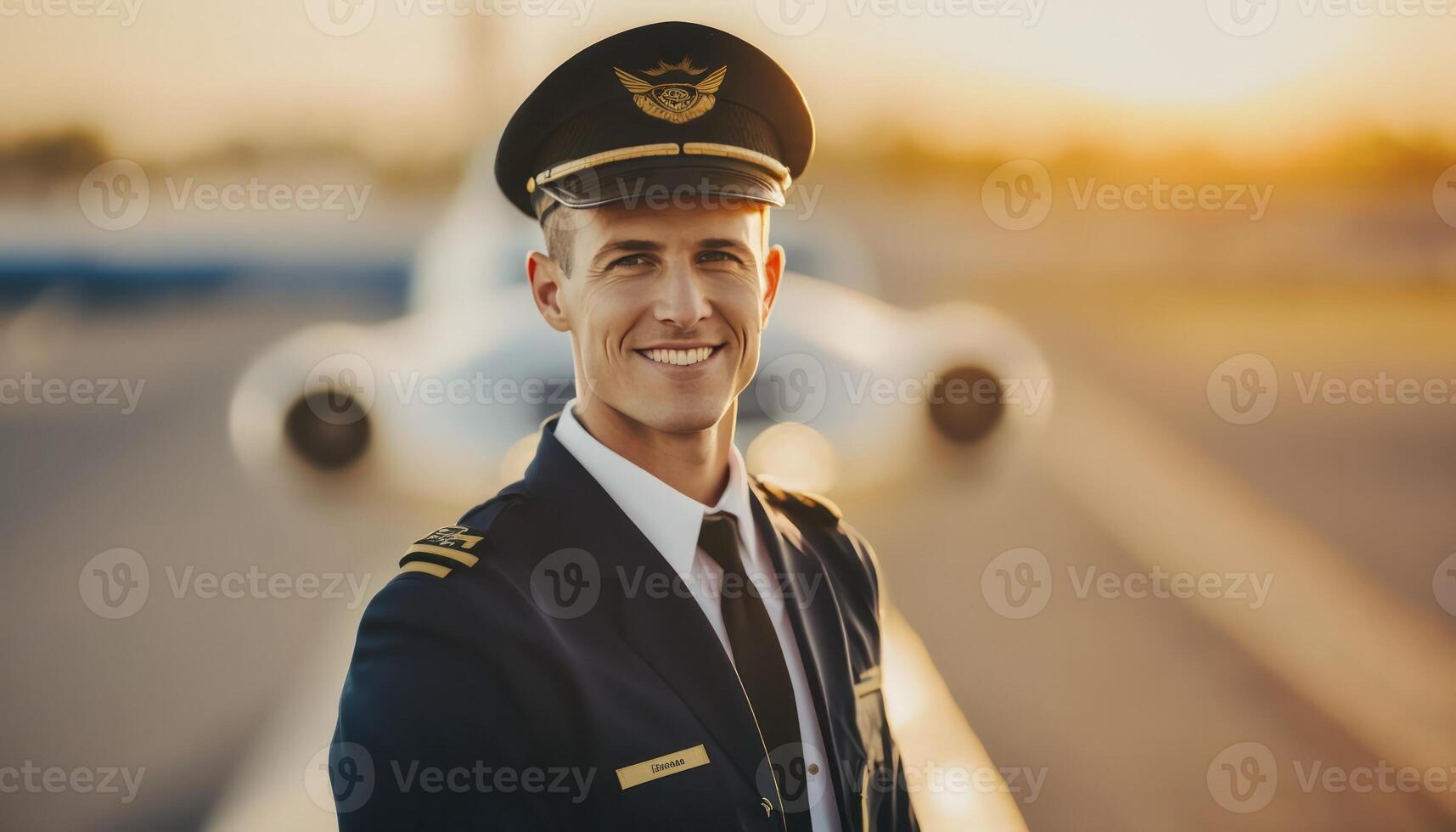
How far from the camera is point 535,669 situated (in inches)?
41.9

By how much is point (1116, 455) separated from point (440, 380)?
2.03 m

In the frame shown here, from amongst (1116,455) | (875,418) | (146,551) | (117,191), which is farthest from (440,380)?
(1116,455)

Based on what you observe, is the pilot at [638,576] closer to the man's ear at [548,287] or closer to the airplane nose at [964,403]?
the man's ear at [548,287]

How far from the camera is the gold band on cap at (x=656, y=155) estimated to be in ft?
3.96

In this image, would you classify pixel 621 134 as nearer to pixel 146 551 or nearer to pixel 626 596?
pixel 626 596

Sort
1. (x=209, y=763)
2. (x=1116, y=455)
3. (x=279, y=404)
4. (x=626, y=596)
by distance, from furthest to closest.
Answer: (x=1116, y=455) < (x=279, y=404) < (x=209, y=763) < (x=626, y=596)

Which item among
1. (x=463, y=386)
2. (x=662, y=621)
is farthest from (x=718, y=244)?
(x=463, y=386)

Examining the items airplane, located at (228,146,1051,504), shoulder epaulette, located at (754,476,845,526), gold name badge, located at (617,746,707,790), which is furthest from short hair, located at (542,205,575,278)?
airplane, located at (228,146,1051,504)

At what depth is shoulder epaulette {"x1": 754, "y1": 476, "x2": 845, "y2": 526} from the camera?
162cm

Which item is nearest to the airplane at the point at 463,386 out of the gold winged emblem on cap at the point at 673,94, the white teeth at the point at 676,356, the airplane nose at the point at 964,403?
the airplane nose at the point at 964,403

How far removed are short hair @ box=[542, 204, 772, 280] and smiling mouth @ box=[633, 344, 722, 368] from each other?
A: 184mm

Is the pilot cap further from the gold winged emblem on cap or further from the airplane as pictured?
the airplane

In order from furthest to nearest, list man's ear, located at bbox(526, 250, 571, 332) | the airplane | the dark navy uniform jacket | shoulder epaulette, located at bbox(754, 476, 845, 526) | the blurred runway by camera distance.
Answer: the airplane, the blurred runway, shoulder epaulette, located at bbox(754, 476, 845, 526), man's ear, located at bbox(526, 250, 571, 332), the dark navy uniform jacket

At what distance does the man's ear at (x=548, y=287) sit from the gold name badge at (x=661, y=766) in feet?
2.11
